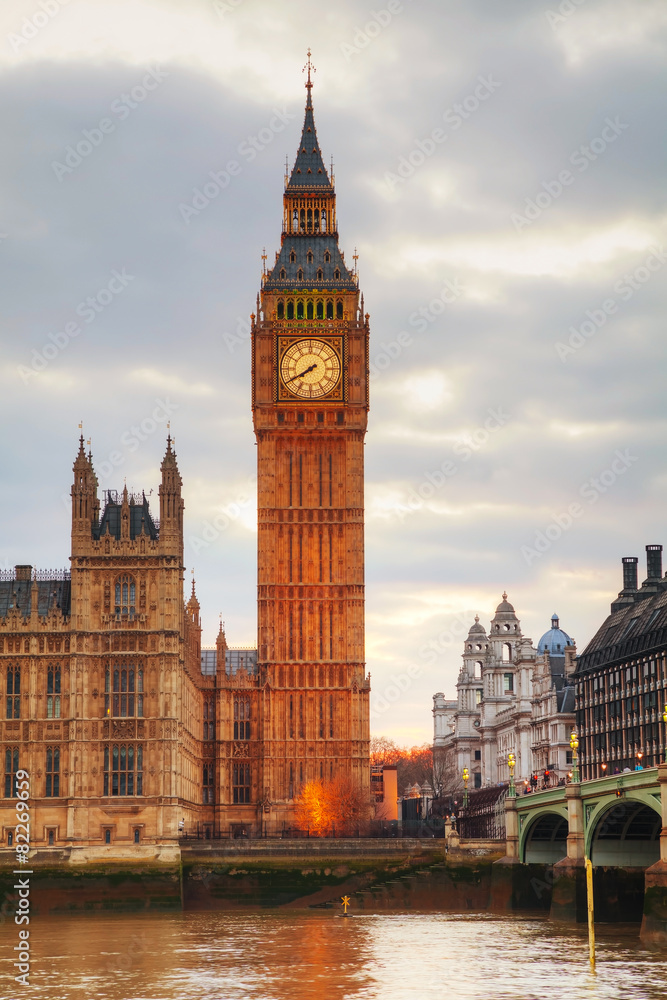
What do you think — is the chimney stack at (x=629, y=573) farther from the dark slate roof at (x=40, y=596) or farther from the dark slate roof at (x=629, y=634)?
the dark slate roof at (x=40, y=596)

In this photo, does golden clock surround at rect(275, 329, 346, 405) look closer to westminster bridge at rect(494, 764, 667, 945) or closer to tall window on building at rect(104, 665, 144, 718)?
tall window on building at rect(104, 665, 144, 718)

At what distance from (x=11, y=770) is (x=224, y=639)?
3396 centimetres

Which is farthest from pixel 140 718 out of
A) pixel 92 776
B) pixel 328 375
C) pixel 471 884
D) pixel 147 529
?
pixel 328 375

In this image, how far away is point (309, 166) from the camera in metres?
143

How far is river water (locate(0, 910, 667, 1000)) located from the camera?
55.3m

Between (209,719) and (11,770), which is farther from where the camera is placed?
(209,719)

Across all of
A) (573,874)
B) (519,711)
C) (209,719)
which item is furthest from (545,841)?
(519,711)

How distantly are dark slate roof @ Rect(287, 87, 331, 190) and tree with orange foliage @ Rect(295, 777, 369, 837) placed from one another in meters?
52.3

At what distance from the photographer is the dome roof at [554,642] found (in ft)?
575

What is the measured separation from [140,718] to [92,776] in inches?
179

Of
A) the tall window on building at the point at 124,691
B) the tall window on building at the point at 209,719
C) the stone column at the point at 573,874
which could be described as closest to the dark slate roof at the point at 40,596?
the tall window on building at the point at 124,691

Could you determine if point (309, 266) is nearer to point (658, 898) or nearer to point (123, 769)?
point (123, 769)

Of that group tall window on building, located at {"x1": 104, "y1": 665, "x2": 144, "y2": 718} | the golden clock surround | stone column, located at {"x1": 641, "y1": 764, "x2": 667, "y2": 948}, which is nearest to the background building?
the golden clock surround

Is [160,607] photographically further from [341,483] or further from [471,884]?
[341,483]
